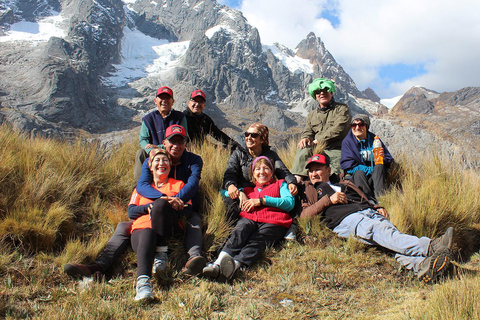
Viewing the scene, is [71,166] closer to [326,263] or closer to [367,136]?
[326,263]

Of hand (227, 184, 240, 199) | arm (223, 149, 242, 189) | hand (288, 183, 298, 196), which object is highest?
arm (223, 149, 242, 189)

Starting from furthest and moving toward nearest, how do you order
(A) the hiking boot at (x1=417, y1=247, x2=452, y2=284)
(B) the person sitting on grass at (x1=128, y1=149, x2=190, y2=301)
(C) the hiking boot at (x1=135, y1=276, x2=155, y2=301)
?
(B) the person sitting on grass at (x1=128, y1=149, x2=190, y2=301) → (A) the hiking boot at (x1=417, y1=247, x2=452, y2=284) → (C) the hiking boot at (x1=135, y1=276, x2=155, y2=301)

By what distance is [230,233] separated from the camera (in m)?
3.56

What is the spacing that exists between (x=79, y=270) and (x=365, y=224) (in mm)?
2891

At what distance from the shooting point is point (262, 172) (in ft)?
12.7

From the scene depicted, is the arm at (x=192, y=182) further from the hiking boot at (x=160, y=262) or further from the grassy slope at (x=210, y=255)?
the hiking boot at (x=160, y=262)

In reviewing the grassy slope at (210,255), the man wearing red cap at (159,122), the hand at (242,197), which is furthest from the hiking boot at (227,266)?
the man wearing red cap at (159,122)

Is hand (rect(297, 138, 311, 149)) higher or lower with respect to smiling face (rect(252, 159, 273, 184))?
higher

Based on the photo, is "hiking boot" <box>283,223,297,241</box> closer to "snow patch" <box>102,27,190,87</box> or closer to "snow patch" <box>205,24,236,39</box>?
"snow patch" <box>102,27,190,87</box>

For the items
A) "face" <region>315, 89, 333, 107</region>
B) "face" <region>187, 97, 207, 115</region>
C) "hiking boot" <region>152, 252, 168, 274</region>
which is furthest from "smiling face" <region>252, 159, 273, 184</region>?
"face" <region>187, 97, 207, 115</region>

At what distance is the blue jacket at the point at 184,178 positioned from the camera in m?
3.41

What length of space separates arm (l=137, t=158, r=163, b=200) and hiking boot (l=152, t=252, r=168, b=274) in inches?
24.4

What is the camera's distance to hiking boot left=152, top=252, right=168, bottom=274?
9.58 ft

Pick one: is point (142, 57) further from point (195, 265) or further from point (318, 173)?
→ point (195, 265)
